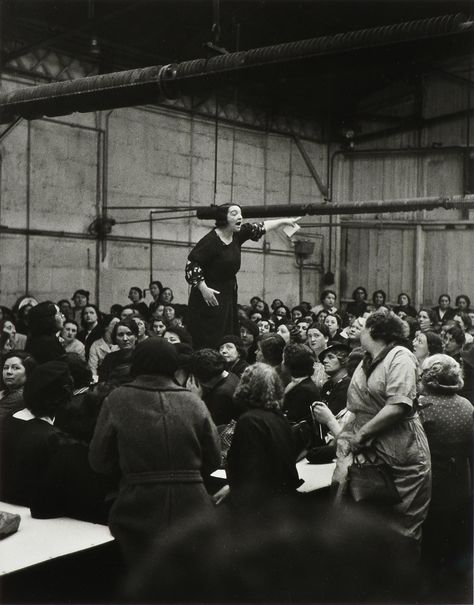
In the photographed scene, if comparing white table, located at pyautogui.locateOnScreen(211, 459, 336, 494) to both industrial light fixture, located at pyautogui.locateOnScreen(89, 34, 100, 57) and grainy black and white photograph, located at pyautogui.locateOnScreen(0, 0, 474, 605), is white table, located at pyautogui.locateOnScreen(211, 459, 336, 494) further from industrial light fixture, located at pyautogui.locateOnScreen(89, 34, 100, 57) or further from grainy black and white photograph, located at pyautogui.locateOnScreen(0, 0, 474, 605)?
industrial light fixture, located at pyautogui.locateOnScreen(89, 34, 100, 57)

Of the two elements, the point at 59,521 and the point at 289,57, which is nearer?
the point at 59,521

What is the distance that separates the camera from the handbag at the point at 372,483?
142 inches

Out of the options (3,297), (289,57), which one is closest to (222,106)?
(3,297)

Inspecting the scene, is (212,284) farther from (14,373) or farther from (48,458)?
(48,458)

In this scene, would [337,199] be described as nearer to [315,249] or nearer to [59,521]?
[315,249]

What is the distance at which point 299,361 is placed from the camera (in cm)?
491

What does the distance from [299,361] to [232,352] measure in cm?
126

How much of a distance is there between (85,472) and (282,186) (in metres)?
14.6

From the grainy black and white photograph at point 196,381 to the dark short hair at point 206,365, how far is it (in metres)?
0.01

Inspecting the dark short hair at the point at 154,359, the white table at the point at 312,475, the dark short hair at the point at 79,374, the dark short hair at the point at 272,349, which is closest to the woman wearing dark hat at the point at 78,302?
the dark short hair at the point at 272,349

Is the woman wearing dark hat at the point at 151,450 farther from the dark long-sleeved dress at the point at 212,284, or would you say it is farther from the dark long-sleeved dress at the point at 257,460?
the dark long-sleeved dress at the point at 212,284

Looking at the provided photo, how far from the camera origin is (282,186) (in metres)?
17.7

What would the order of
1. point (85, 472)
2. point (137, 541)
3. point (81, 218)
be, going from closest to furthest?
1. point (137, 541)
2. point (85, 472)
3. point (81, 218)

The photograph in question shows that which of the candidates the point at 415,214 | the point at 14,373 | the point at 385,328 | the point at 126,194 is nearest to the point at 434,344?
the point at 385,328
